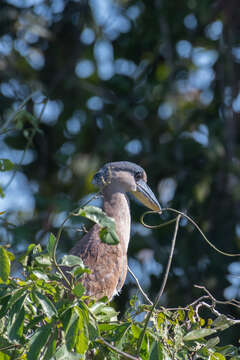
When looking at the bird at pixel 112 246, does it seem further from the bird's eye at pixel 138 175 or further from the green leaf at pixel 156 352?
the green leaf at pixel 156 352

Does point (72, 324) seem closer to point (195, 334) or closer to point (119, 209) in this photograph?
point (195, 334)

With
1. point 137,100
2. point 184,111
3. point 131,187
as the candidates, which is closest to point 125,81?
point 137,100

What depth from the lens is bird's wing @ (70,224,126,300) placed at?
130 inches

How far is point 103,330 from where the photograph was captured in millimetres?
2260

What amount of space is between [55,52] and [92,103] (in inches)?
26.6

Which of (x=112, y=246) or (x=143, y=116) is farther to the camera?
(x=143, y=116)

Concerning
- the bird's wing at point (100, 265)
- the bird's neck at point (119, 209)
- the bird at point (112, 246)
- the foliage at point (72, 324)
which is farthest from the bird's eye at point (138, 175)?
the foliage at point (72, 324)

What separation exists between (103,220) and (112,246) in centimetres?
148

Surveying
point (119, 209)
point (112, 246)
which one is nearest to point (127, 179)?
point (119, 209)

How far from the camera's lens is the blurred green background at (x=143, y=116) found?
5.04 m

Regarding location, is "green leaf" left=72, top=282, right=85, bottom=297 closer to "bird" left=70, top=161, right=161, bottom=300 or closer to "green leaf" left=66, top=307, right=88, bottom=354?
"green leaf" left=66, top=307, right=88, bottom=354

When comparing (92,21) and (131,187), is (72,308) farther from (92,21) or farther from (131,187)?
(92,21)

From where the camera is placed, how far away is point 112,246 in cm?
340

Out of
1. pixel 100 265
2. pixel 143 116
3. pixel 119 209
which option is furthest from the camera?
pixel 143 116
